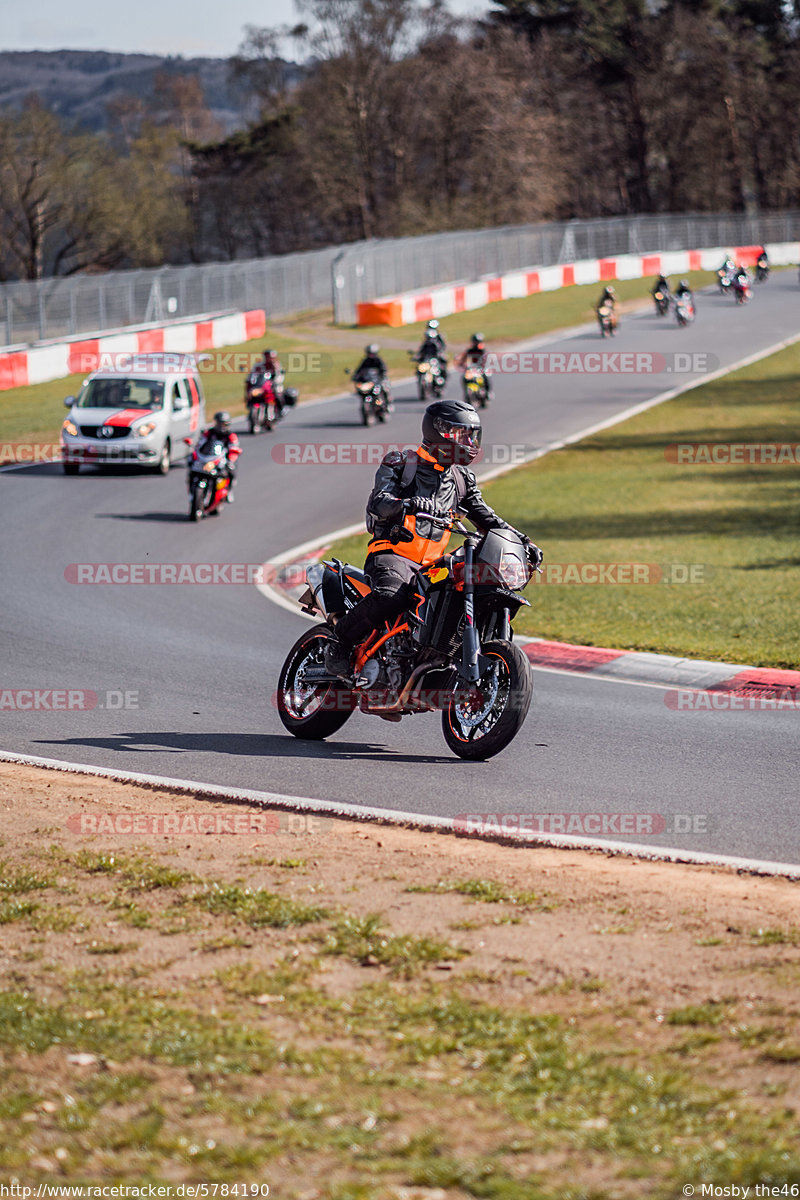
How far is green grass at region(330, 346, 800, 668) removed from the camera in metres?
14.2

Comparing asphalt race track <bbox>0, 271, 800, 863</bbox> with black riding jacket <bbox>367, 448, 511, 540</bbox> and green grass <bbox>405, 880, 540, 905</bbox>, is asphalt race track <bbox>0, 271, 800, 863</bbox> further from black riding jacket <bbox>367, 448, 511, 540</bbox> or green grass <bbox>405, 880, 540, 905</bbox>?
Result: black riding jacket <bbox>367, 448, 511, 540</bbox>

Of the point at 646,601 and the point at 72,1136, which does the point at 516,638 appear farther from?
the point at 72,1136

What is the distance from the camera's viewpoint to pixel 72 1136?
162 inches

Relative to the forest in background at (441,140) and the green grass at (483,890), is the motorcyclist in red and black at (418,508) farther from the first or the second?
the forest in background at (441,140)

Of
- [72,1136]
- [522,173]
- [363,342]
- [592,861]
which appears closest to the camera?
[72,1136]

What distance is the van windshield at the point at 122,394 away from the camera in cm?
2509

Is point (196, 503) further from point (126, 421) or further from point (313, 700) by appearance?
point (313, 700)

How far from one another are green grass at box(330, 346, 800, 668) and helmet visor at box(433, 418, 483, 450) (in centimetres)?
479

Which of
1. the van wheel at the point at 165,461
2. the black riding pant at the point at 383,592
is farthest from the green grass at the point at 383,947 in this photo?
the van wheel at the point at 165,461

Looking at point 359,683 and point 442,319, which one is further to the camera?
point 442,319

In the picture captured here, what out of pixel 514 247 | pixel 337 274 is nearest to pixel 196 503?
pixel 337 274

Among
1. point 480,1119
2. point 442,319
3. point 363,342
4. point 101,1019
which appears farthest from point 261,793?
point 442,319

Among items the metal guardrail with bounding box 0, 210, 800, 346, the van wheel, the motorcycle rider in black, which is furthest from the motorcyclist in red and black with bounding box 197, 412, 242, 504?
the metal guardrail with bounding box 0, 210, 800, 346

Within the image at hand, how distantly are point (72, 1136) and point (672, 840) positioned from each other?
13.7ft
